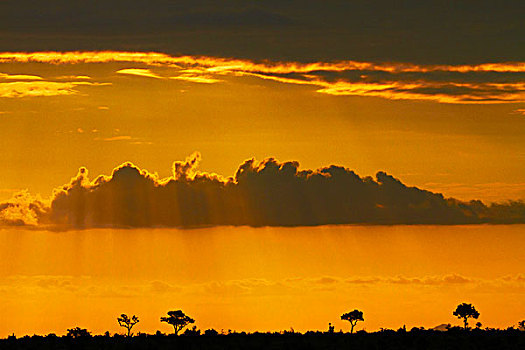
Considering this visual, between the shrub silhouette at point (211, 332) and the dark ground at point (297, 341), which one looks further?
the shrub silhouette at point (211, 332)

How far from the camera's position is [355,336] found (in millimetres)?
180750

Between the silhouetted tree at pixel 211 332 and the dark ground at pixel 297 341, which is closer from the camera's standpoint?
the dark ground at pixel 297 341

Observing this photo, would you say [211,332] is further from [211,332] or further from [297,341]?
[297,341]

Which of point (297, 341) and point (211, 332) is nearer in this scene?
point (297, 341)

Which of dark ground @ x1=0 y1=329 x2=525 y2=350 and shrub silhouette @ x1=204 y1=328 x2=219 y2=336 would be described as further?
shrub silhouette @ x1=204 y1=328 x2=219 y2=336

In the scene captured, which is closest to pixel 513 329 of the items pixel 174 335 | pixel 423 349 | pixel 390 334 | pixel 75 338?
pixel 390 334

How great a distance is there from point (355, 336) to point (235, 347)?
21943 mm

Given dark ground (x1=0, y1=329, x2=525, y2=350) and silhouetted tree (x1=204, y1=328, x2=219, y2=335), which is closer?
dark ground (x1=0, y1=329, x2=525, y2=350)

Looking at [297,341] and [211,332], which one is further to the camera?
[211,332]

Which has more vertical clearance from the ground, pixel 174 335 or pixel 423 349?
pixel 174 335

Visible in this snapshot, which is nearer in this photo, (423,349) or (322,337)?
(423,349)

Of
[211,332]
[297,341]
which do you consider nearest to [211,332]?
[211,332]

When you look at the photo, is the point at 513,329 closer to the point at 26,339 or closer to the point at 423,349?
the point at 423,349

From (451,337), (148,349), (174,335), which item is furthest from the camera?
(174,335)
